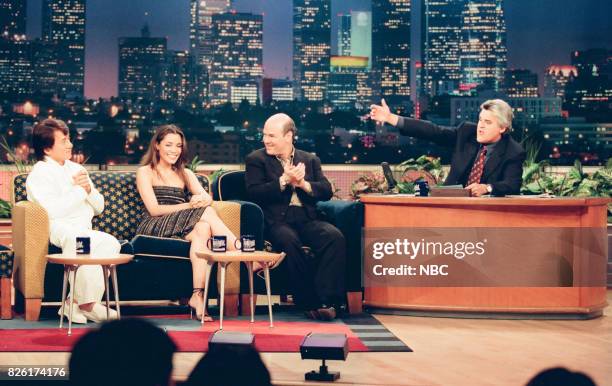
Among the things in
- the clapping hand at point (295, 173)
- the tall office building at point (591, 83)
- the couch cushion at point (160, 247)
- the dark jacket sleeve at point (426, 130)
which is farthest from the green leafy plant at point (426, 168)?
the tall office building at point (591, 83)

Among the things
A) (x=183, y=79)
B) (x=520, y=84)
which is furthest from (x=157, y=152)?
(x=520, y=84)

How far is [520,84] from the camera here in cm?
1161

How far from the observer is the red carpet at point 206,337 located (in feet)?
16.4

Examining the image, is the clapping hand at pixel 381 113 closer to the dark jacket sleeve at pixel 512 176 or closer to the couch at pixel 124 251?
the dark jacket sleeve at pixel 512 176

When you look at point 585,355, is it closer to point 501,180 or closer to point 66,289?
point 501,180

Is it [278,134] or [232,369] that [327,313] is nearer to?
[278,134]

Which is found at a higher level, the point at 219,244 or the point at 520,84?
the point at 520,84

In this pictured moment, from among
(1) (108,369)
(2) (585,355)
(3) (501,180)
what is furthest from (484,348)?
(1) (108,369)

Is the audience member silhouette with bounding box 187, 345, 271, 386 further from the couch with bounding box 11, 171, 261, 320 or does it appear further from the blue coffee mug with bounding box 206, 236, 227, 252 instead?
the couch with bounding box 11, 171, 261, 320

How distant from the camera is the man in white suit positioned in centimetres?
580

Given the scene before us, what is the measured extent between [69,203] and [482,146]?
2.61 m

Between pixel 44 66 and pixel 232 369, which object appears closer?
pixel 232 369

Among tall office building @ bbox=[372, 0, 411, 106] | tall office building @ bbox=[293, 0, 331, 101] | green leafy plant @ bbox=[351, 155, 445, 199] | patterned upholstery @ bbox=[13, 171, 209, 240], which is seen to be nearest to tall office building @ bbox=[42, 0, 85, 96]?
tall office building @ bbox=[293, 0, 331, 101]

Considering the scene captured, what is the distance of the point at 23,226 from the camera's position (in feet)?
19.0
